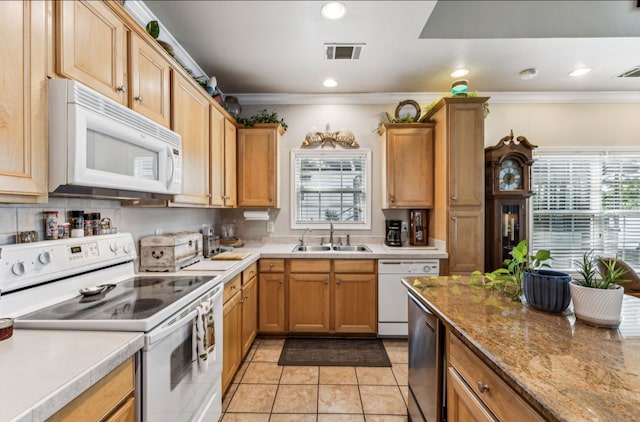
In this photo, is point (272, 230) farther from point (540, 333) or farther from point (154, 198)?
point (540, 333)

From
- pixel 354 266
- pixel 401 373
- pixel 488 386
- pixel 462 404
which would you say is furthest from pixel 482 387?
pixel 354 266

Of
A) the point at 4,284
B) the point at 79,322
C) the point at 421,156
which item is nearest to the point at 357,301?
the point at 421,156

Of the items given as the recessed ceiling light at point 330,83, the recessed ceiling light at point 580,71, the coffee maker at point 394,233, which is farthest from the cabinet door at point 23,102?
the recessed ceiling light at point 580,71

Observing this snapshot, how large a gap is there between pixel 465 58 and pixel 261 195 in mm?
2466

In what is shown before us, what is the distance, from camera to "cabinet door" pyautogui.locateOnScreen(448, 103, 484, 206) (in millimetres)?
2838

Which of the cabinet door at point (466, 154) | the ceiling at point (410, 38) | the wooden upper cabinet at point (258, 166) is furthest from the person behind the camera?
the wooden upper cabinet at point (258, 166)

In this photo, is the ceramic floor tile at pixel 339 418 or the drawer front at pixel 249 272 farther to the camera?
the drawer front at pixel 249 272

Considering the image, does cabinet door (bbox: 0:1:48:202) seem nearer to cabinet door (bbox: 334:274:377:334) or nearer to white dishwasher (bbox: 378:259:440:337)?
cabinet door (bbox: 334:274:377:334)

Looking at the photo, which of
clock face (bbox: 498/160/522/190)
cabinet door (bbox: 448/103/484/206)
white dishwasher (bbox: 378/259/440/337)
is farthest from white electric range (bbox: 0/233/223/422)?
clock face (bbox: 498/160/522/190)

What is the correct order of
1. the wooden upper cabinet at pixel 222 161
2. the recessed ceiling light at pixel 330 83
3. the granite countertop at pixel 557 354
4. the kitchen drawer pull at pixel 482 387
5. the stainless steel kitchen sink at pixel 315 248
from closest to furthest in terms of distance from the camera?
the granite countertop at pixel 557 354
the kitchen drawer pull at pixel 482 387
the wooden upper cabinet at pixel 222 161
the recessed ceiling light at pixel 330 83
the stainless steel kitchen sink at pixel 315 248

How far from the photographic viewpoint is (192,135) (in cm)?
221

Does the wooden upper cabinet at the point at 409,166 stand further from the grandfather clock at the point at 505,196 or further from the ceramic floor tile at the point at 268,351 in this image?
the ceramic floor tile at the point at 268,351

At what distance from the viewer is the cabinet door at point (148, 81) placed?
1.55 meters

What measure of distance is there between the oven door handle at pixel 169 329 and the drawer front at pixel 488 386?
1174 millimetres
